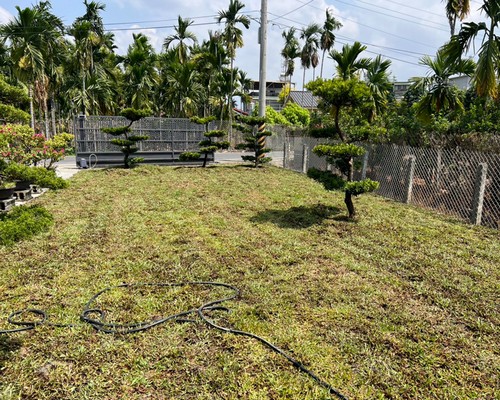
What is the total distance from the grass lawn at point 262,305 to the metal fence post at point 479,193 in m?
0.35

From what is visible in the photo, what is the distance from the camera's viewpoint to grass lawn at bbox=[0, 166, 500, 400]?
213 centimetres

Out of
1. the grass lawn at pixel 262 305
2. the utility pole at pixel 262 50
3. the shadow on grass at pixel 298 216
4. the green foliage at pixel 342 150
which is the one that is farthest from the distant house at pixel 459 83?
the utility pole at pixel 262 50

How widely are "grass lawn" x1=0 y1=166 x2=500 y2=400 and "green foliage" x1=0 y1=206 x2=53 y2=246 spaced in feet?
0.70

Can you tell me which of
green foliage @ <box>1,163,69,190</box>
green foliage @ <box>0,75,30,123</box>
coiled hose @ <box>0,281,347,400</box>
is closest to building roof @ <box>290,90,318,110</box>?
green foliage @ <box>0,75,30,123</box>

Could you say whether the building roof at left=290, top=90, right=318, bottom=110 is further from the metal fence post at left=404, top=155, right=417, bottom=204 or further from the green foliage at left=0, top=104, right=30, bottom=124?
the green foliage at left=0, top=104, right=30, bottom=124

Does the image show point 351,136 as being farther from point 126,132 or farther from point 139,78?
point 139,78

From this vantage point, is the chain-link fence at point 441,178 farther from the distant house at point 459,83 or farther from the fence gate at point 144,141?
the fence gate at point 144,141

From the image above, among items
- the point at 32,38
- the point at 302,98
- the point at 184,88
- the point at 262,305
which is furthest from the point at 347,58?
the point at 302,98

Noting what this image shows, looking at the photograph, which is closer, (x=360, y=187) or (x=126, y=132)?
(x=360, y=187)

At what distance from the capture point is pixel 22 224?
4.78m

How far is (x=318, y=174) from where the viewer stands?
20.1 ft

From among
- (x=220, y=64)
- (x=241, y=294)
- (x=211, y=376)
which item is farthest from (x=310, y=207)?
(x=220, y=64)

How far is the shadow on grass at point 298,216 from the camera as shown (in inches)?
227

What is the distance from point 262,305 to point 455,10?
14.5m
